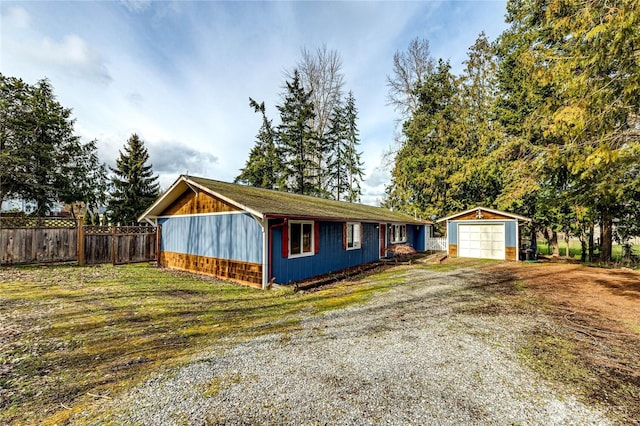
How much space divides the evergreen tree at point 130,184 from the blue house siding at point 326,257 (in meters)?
21.0

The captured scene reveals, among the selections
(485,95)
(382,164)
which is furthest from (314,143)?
(485,95)

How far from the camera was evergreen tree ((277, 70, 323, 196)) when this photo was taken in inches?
933

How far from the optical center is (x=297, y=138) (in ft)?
78.6

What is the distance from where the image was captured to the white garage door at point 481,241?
590 inches

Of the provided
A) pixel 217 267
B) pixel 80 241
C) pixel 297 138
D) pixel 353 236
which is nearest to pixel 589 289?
pixel 353 236

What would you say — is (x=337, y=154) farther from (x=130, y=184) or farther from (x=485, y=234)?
(x=130, y=184)

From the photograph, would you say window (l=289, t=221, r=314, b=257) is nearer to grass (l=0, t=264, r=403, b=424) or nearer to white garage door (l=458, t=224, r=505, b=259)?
grass (l=0, t=264, r=403, b=424)

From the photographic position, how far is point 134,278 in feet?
30.0

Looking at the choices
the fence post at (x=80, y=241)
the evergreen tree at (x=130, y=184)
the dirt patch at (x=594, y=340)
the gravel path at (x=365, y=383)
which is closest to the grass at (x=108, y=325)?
the gravel path at (x=365, y=383)

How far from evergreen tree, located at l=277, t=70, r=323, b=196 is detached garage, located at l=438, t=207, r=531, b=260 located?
12745 millimetres

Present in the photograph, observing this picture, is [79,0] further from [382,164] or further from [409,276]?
[382,164]

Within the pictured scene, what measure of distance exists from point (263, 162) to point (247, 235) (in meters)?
16.7

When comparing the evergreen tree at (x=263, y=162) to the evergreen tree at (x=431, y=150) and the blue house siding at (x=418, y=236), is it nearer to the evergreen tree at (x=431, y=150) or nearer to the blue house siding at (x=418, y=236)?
the evergreen tree at (x=431, y=150)

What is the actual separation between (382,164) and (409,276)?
16.7 m
